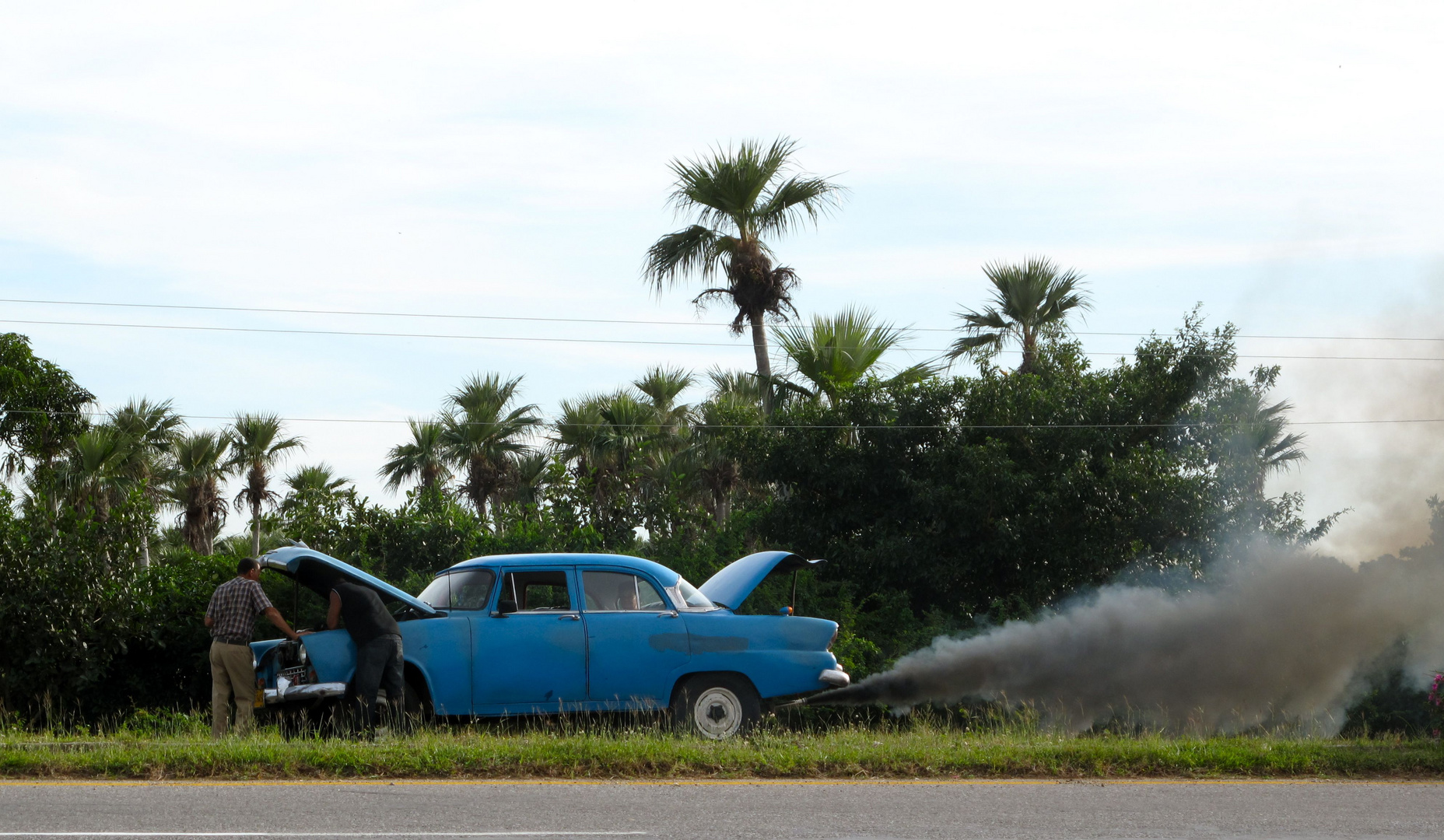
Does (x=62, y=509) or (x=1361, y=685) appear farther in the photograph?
(x=1361, y=685)

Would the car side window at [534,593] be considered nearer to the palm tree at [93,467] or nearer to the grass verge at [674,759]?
the grass verge at [674,759]

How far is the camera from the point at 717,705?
10.7 m

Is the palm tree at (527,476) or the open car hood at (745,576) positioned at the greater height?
the palm tree at (527,476)

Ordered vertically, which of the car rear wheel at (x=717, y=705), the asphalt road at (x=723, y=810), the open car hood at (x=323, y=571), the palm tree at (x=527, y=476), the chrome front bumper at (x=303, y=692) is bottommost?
the asphalt road at (x=723, y=810)

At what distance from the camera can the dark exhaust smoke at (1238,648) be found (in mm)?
15242

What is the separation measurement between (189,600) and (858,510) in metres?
9.30

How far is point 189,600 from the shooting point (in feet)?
50.4

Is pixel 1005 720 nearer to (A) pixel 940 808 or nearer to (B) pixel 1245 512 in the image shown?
(B) pixel 1245 512

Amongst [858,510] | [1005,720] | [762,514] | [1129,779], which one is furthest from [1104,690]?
[1129,779]

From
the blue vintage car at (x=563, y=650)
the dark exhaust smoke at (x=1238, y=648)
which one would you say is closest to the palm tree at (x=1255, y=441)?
the dark exhaust smoke at (x=1238, y=648)

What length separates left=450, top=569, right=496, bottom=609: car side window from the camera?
35.3ft

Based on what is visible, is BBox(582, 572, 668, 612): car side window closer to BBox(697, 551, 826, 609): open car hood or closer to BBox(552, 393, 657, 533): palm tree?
BBox(697, 551, 826, 609): open car hood

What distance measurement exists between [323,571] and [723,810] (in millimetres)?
4992

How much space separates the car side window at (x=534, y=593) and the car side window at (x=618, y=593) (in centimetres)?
20
